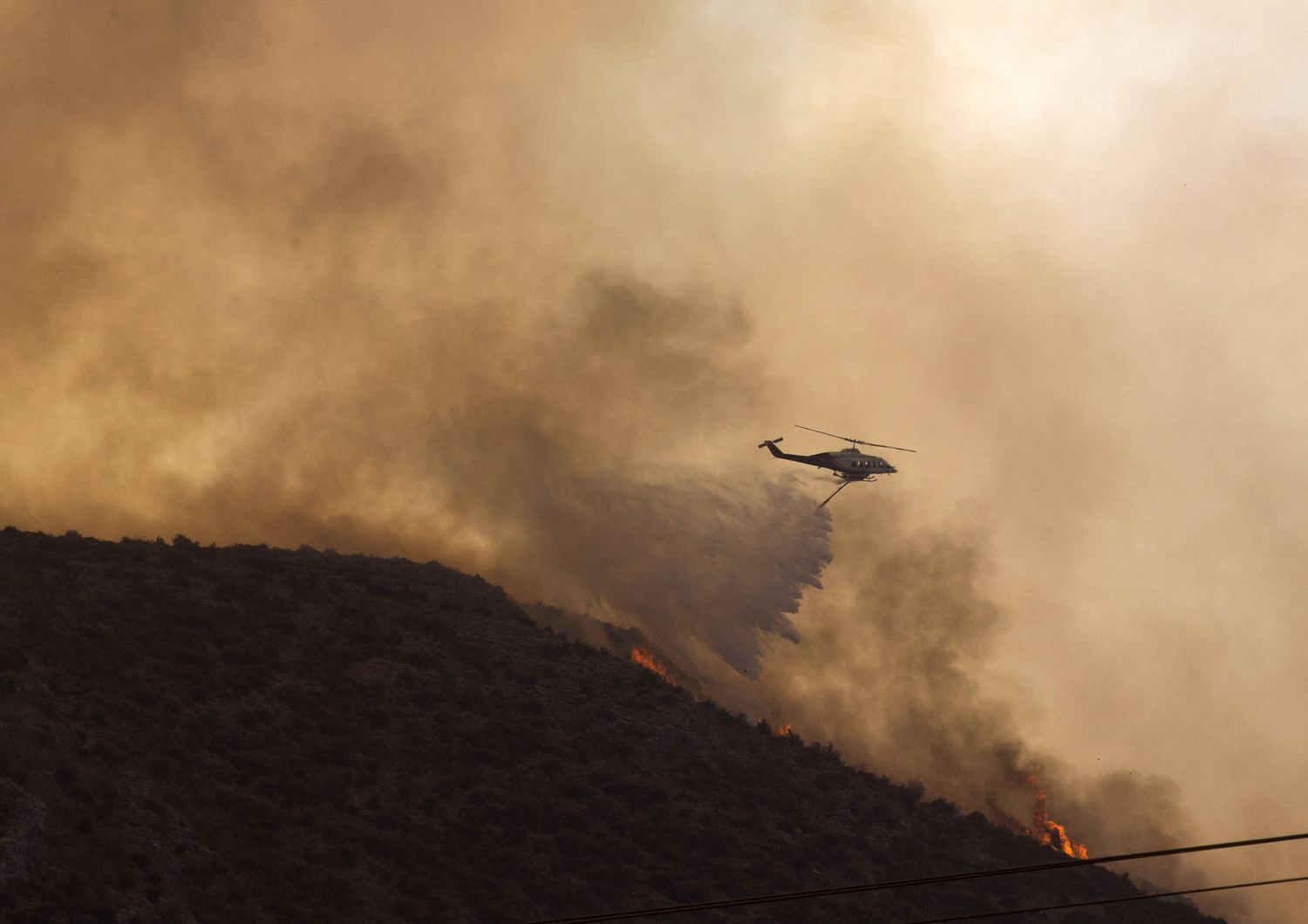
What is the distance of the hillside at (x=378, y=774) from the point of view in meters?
83.7

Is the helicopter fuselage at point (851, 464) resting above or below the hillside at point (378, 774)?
above

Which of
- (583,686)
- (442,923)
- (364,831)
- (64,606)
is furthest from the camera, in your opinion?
(583,686)

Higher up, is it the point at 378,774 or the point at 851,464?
the point at 851,464

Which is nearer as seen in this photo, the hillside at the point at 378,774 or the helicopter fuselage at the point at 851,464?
the hillside at the point at 378,774

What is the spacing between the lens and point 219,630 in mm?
114688

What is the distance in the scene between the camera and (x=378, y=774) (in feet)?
334

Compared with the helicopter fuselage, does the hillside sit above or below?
below

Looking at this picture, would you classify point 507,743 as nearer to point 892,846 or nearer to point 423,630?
point 423,630

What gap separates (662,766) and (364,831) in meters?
27.0

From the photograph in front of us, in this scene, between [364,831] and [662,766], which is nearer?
[364,831]

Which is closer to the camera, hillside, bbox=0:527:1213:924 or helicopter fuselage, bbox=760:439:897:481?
hillside, bbox=0:527:1213:924

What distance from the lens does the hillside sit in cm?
8369

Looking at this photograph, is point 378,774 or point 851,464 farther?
point 851,464

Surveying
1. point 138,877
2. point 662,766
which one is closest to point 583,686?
point 662,766
